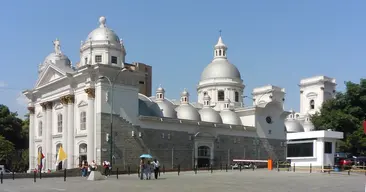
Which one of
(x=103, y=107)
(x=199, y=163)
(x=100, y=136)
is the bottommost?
(x=199, y=163)

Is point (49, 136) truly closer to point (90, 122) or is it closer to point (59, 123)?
point (59, 123)

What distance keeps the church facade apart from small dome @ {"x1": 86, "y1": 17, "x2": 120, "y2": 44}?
14 cm

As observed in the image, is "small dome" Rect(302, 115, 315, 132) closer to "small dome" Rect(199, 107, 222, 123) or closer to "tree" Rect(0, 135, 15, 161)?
"small dome" Rect(199, 107, 222, 123)

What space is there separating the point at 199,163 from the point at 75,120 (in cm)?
1902

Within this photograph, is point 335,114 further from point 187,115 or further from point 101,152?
point 101,152

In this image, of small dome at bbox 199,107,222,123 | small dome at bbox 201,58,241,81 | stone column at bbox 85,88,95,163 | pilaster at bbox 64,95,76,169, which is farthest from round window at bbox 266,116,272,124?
pilaster at bbox 64,95,76,169

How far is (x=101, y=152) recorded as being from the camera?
54562mm

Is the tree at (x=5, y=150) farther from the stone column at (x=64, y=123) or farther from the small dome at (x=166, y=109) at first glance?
the small dome at (x=166, y=109)

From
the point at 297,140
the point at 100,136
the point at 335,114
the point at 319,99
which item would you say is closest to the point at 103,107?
the point at 100,136

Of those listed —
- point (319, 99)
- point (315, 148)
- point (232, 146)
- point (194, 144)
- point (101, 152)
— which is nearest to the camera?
point (315, 148)

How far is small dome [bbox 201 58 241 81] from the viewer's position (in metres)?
88.3

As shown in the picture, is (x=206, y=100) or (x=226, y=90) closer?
(x=206, y=100)

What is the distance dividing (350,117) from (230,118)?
20.9 meters

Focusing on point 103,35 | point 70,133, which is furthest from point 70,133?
point 103,35
